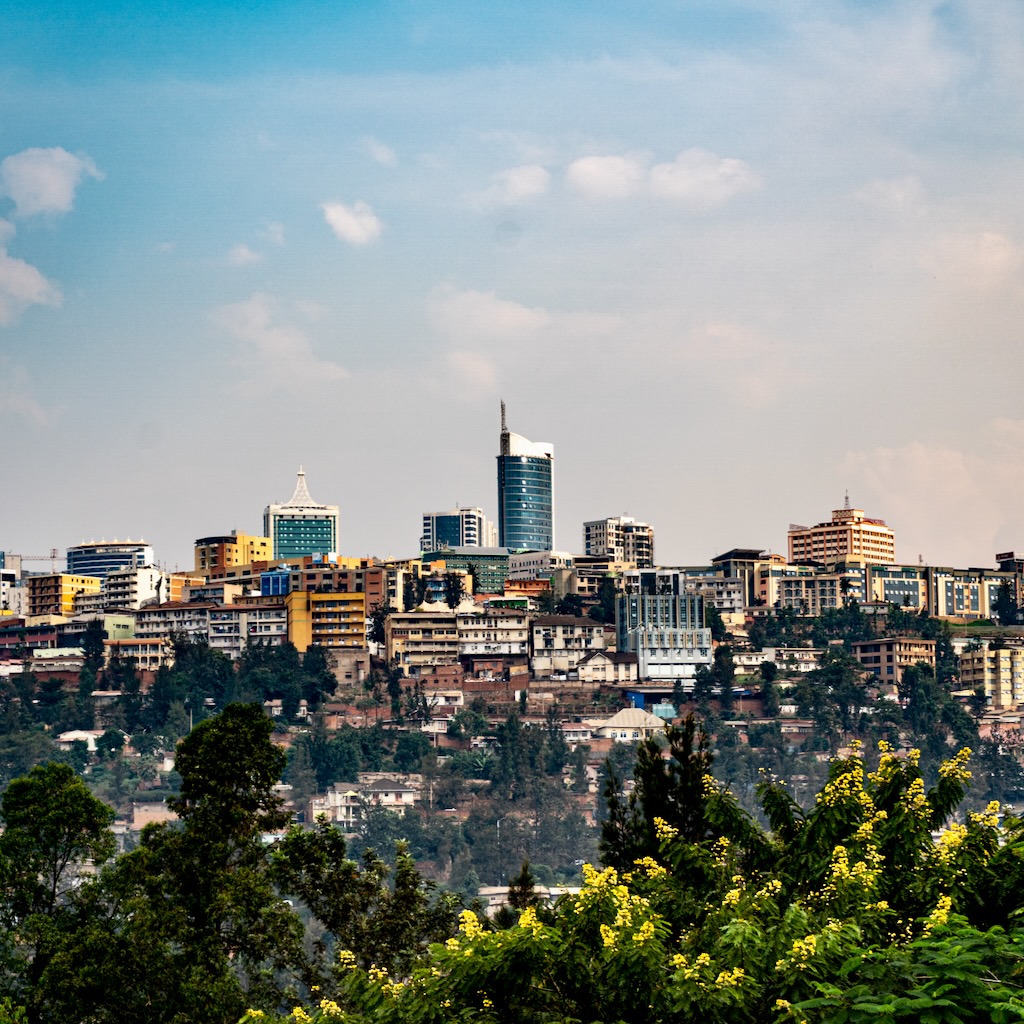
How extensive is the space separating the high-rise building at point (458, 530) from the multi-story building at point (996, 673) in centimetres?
5126

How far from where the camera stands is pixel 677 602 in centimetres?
8594

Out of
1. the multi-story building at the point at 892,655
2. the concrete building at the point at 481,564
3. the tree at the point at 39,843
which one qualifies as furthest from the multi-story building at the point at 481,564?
the tree at the point at 39,843

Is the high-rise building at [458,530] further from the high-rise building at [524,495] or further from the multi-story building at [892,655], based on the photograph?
the multi-story building at [892,655]

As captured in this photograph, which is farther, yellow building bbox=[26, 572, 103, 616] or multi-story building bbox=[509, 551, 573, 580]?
multi-story building bbox=[509, 551, 573, 580]

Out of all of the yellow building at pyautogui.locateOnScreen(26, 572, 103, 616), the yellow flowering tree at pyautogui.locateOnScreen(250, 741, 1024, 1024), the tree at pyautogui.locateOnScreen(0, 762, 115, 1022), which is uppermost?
the yellow building at pyautogui.locateOnScreen(26, 572, 103, 616)

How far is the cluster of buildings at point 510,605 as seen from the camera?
84438 mm

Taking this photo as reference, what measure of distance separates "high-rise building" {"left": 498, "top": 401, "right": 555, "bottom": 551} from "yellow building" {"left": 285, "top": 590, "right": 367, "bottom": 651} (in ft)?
155

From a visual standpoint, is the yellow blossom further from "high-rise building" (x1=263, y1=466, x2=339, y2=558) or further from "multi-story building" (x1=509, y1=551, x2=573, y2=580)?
"high-rise building" (x1=263, y1=466, x2=339, y2=558)

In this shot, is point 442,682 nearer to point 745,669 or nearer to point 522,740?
point 522,740

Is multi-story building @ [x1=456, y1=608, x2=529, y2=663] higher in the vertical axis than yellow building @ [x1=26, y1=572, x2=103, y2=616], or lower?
lower

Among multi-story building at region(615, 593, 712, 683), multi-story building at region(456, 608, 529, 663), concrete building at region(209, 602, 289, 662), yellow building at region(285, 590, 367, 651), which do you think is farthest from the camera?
multi-story building at region(615, 593, 712, 683)

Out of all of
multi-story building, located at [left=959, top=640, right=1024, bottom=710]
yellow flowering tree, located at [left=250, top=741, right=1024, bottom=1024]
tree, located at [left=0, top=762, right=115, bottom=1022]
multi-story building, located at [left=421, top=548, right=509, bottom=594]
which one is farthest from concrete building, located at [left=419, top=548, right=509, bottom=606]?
yellow flowering tree, located at [left=250, top=741, right=1024, bottom=1024]

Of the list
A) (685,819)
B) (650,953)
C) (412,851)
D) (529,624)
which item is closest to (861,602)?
(529,624)

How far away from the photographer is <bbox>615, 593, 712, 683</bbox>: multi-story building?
8538cm
